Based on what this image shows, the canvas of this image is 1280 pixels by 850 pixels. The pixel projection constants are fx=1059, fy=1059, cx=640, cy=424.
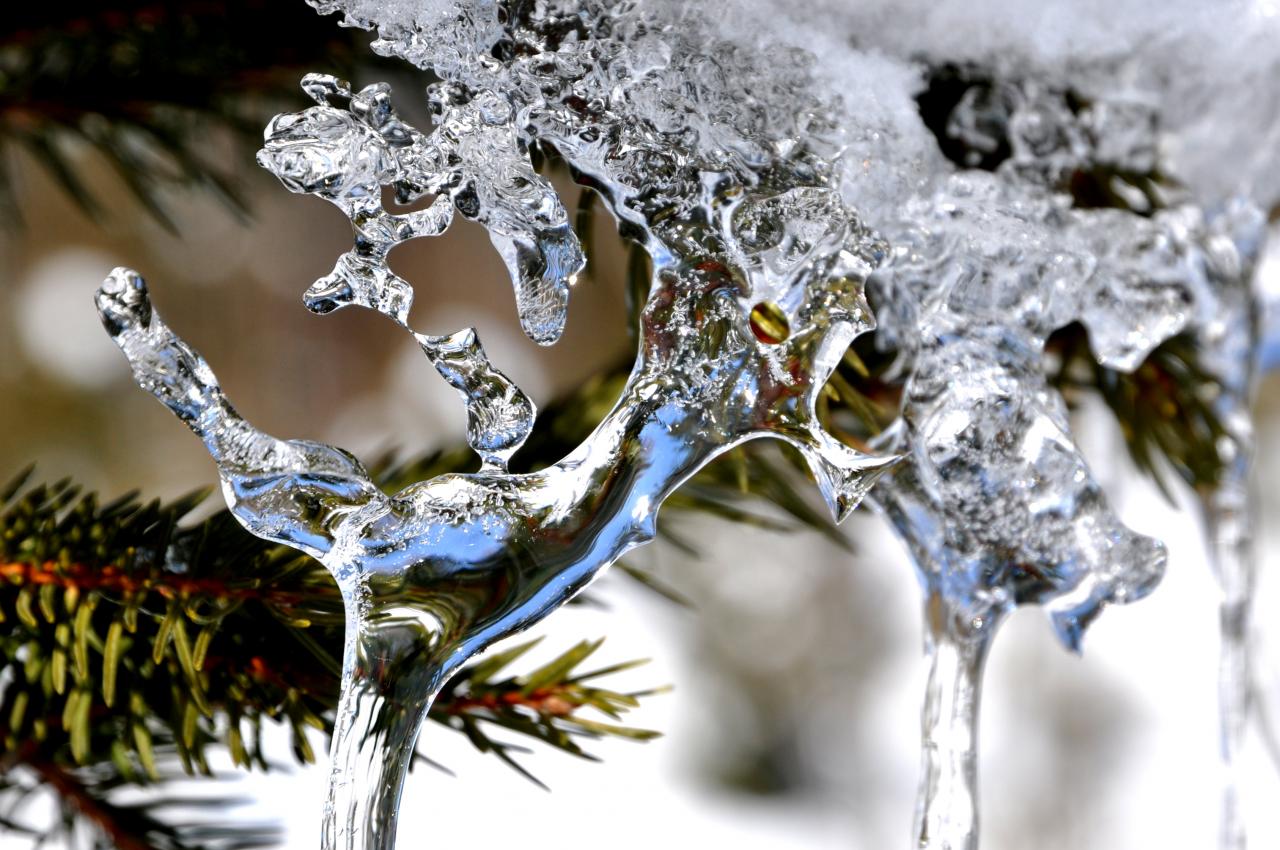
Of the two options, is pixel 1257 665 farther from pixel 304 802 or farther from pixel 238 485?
pixel 304 802

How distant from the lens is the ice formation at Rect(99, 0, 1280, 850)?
0.60 ft

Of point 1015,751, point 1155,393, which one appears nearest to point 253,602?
point 1155,393

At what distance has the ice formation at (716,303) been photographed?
182 millimetres

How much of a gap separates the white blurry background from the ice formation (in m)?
1.07

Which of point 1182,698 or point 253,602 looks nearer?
point 253,602

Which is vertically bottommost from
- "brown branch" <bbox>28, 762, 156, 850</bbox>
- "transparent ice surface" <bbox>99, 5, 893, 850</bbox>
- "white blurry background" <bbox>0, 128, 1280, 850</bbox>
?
"brown branch" <bbox>28, 762, 156, 850</bbox>

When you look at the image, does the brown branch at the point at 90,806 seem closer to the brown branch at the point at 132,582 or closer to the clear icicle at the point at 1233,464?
the brown branch at the point at 132,582

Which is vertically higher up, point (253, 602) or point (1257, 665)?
point (1257, 665)

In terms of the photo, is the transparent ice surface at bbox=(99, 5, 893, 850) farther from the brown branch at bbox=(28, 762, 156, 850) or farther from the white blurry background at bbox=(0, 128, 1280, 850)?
the white blurry background at bbox=(0, 128, 1280, 850)

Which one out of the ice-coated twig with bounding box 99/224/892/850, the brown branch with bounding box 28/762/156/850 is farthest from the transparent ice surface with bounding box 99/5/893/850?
the brown branch with bounding box 28/762/156/850

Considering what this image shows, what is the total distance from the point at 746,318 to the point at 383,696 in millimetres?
98

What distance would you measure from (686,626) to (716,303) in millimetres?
1797

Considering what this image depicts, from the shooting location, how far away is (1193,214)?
315 mm

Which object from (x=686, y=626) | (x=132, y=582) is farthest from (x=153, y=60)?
(x=686, y=626)
